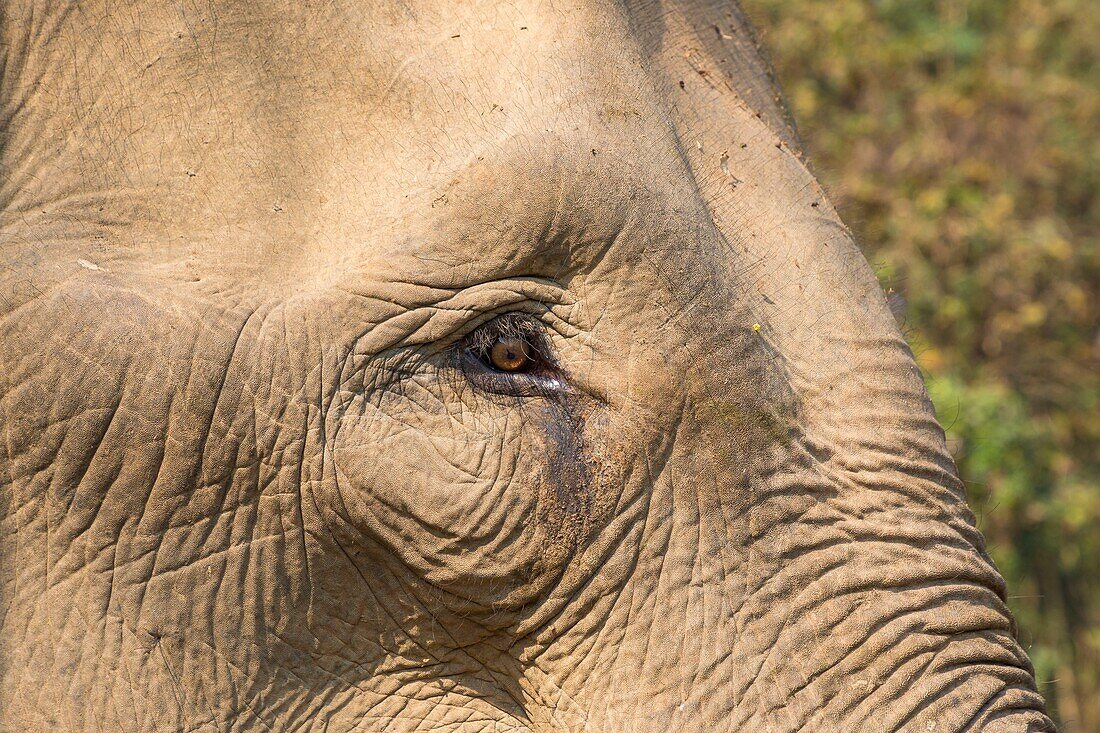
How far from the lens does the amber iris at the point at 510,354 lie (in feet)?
7.09

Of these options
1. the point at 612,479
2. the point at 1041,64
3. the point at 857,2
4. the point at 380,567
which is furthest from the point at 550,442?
the point at 1041,64

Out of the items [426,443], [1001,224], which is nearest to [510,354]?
[426,443]

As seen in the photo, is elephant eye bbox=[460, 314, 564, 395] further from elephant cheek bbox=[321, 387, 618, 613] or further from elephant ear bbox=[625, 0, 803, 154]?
elephant ear bbox=[625, 0, 803, 154]

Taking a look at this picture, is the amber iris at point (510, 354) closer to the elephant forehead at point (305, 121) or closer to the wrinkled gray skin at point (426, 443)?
the wrinkled gray skin at point (426, 443)

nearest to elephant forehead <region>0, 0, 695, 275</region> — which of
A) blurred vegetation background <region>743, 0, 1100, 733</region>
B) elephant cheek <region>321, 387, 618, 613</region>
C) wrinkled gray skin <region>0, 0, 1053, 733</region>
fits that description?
wrinkled gray skin <region>0, 0, 1053, 733</region>

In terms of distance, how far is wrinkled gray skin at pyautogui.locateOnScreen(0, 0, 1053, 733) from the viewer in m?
2.08

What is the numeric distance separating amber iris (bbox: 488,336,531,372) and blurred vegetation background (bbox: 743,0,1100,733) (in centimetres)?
389

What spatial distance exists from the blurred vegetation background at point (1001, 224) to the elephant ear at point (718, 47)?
3.21m

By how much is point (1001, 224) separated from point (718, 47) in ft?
13.3

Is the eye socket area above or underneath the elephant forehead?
underneath

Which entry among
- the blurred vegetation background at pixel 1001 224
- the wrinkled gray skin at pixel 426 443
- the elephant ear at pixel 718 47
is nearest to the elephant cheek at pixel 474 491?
the wrinkled gray skin at pixel 426 443

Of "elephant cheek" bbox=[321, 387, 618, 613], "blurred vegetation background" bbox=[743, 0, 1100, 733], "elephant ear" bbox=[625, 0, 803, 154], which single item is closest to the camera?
"elephant cheek" bbox=[321, 387, 618, 613]

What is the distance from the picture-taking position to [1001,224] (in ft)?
20.4

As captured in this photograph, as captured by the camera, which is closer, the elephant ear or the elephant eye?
the elephant eye
